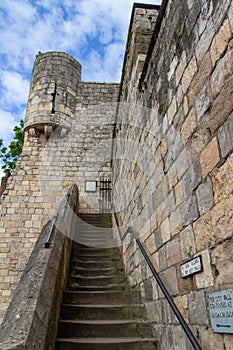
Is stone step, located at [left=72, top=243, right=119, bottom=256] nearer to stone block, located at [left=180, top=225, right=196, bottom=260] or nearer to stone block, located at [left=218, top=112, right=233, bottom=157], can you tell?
stone block, located at [left=180, top=225, right=196, bottom=260]

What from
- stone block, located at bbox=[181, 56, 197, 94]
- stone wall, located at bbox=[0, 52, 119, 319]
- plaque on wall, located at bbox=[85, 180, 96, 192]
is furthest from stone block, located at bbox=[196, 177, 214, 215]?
plaque on wall, located at bbox=[85, 180, 96, 192]

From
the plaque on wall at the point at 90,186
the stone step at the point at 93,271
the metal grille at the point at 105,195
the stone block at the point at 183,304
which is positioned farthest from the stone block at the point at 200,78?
the plaque on wall at the point at 90,186

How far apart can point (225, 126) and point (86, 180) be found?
7.25 meters

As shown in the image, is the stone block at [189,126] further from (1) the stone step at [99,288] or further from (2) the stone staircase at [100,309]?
(1) the stone step at [99,288]

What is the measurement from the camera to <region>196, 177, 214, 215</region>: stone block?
5.38ft

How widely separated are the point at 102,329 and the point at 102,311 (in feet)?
1.06

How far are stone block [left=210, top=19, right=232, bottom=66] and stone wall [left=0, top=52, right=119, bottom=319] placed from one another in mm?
6781

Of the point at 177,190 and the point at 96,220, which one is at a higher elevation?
the point at 96,220

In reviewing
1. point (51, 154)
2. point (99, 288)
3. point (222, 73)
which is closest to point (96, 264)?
point (99, 288)

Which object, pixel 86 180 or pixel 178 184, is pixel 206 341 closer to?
pixel 178 184

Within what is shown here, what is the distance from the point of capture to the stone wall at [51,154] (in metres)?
7.51

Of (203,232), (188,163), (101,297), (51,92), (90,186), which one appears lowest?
(101,297)

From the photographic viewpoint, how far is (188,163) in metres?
2.00

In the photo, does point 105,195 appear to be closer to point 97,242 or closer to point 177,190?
point 97,242
